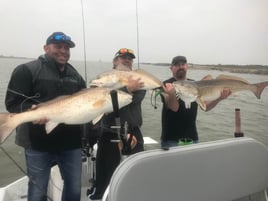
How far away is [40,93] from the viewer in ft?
11.4

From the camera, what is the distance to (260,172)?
2.79 meters

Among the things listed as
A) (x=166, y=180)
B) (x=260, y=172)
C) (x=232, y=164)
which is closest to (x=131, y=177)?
(x=166, y=180)

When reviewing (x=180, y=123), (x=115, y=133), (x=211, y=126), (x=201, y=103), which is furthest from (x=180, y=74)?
(x=211, y=126)

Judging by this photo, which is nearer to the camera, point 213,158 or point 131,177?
point 131,177

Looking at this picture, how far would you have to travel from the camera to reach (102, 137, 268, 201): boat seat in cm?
211

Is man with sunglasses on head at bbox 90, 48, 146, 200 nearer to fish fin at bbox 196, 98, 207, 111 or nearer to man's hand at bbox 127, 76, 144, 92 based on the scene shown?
man's hand at bbox 127, 76, 144, 92

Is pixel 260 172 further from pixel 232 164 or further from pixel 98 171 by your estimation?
pixel 98 171

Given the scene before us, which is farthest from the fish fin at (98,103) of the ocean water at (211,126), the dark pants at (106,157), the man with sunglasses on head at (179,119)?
the ocean water at (211,126)

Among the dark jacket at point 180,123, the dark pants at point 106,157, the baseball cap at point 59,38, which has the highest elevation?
the baseball cap at point 59,38

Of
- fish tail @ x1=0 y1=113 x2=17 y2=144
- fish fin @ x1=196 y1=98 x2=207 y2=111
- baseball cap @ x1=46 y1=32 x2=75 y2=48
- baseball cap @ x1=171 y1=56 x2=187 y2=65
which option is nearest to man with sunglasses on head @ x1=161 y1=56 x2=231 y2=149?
baseball cap @ x1=171 y1=56 x2=187 y2=65

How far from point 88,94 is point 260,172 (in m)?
1.59

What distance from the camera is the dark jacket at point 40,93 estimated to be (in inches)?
133

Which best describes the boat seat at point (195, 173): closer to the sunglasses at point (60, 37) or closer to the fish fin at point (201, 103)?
the fish fin at point (201, 103)

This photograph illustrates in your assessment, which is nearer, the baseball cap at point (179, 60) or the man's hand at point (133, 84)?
the man's hand at point (133, 84)
